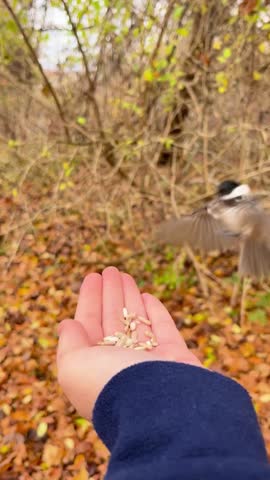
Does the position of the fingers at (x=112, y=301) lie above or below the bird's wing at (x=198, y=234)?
below

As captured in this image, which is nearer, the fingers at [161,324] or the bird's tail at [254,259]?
the fingers at [161,324]

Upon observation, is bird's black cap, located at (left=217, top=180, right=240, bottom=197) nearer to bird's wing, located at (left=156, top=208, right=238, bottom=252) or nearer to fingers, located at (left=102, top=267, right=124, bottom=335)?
bird's wing, located at (left=156, top=208, right=238, bottom=252)

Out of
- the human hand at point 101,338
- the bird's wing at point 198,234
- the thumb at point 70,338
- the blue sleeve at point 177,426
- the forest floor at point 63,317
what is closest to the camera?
the blue sleeve at point 177,426

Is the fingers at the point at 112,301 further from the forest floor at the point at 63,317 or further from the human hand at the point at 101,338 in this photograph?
the forest floor at the point at 63,317

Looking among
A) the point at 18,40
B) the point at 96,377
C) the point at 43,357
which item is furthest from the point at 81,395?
the point at 18,40

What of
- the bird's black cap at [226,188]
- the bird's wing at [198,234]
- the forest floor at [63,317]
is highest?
the bird's black cap at [226,188]

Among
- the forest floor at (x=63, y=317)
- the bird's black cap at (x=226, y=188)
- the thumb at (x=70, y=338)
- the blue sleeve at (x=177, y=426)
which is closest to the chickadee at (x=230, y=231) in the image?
the bird's black cap at (x=226, y=188)
